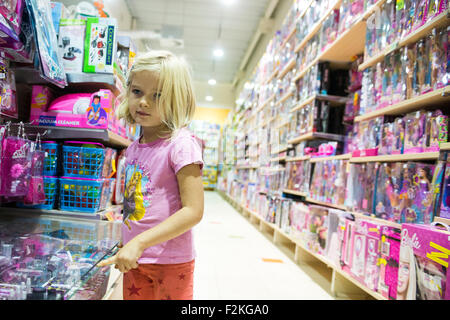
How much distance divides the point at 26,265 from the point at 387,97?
6.09 feet

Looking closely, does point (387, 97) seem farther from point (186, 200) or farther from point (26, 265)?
point (26, 265)

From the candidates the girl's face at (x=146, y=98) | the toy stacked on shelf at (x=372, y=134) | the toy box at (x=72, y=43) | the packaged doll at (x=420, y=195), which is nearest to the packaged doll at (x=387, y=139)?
the toy stacked on shelf at (x=372, y=134)

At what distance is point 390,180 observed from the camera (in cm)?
166

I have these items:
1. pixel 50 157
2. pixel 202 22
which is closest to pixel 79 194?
pixel 50 157

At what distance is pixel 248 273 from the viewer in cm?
242

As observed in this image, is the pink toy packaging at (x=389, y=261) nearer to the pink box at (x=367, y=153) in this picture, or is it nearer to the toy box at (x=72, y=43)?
the pink box at (x=367, y=153)

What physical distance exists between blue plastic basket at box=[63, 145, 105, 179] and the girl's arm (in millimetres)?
1045

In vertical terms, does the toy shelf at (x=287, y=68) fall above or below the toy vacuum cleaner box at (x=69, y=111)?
above

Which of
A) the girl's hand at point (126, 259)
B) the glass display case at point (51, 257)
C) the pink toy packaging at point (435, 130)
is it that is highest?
the pink toy packaging at point (435, 130)

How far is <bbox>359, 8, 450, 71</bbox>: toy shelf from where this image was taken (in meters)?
1.35

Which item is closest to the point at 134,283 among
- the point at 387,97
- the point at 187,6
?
the point at 387,97

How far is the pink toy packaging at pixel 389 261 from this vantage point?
1472 millimetres

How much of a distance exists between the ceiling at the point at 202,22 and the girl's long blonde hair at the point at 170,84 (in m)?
6.37

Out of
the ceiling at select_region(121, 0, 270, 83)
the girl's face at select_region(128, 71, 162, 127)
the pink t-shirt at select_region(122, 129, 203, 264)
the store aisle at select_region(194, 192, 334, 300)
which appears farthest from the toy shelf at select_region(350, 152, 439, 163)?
the ceiling at select_region(121, 0, 270, 83)
